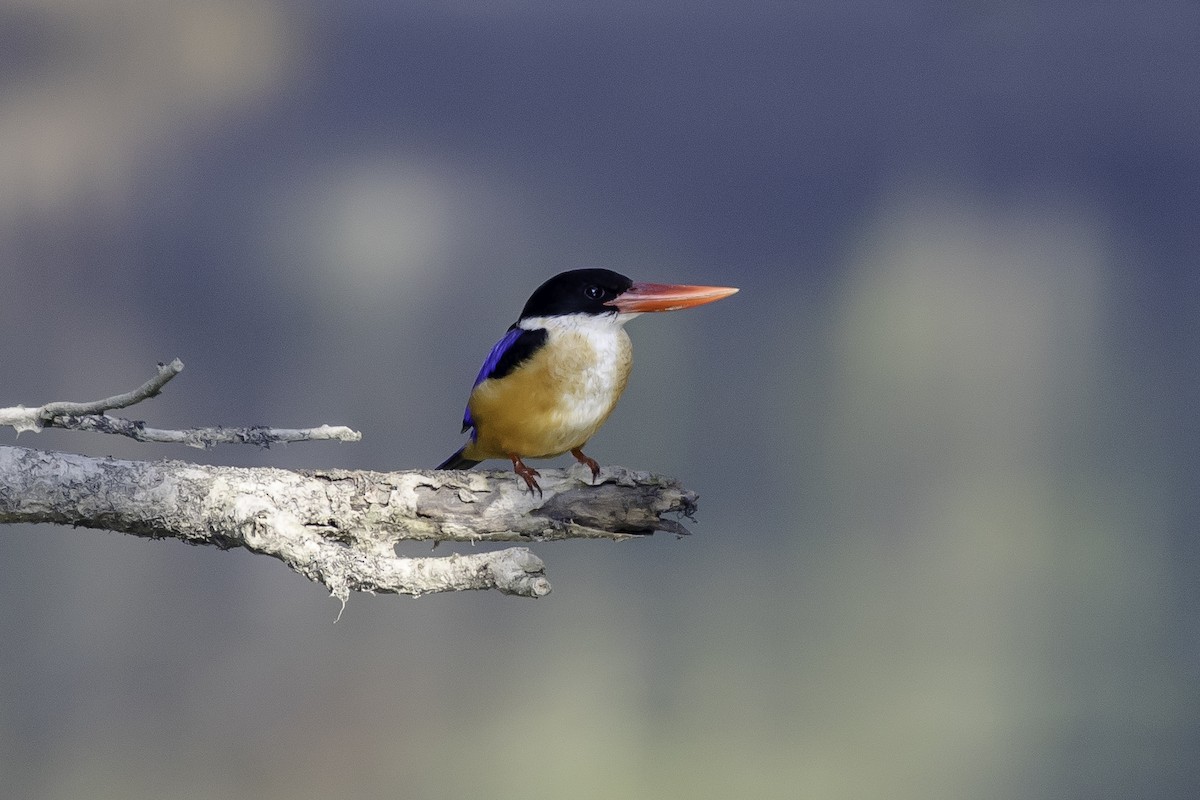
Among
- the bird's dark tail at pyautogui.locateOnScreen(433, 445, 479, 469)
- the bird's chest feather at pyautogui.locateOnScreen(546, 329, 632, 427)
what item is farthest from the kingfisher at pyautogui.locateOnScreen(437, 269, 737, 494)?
the bird's dark tail at pyautogui.locateOnScreen(433, 445, 479, 469)

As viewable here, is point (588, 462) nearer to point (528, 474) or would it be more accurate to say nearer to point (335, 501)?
point (528, 474)

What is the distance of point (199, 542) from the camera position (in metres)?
1.49

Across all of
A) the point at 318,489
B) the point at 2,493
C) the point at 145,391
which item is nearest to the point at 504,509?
the point at 318,489

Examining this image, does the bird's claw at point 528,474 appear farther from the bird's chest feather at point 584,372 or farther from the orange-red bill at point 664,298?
the orange-red bill at point 664,298

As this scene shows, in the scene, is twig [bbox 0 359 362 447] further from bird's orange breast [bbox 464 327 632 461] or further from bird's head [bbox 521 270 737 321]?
bird's head [bbox 521 270 737 321]

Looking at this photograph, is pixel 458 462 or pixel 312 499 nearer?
pixel 312 499

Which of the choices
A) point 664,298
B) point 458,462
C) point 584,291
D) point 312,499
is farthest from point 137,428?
point 664,298

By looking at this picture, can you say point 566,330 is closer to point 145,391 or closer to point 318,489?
point 318,489

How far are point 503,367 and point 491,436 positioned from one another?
0.33 feet

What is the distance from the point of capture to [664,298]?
1.51 metres

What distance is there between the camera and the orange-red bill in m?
1.50

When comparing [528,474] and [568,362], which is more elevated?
[568,362]

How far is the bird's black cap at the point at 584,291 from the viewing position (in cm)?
150

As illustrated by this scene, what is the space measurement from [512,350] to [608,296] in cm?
16
